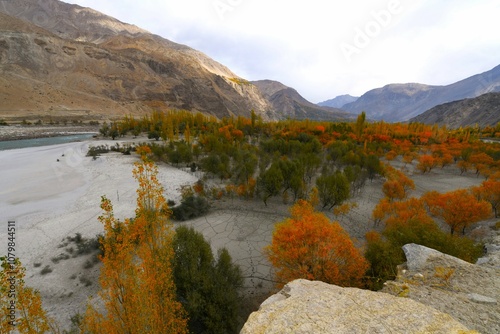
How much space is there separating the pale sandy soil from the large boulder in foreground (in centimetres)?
619

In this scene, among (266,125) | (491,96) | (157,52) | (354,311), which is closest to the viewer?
(354,311)

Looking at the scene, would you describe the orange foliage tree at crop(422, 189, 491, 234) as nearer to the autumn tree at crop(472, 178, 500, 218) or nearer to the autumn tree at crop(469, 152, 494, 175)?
the autumn tree at crop(472, 178, 500, 218)

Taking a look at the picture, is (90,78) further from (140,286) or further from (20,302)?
(140,286)

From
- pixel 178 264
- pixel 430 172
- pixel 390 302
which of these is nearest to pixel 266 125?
pixel 430 172

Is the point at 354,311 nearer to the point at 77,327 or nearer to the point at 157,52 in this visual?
the point at 77,327

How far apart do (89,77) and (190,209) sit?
310 feet

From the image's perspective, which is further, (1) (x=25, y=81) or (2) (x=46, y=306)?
(1) (x=25, y=81)

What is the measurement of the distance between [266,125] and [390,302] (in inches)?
1863

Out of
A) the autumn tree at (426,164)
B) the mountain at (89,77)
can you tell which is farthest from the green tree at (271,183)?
the mountain at (89,77)

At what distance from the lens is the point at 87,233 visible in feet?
42.2

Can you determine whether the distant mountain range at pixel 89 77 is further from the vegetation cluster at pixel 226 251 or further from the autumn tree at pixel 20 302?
the autumn tree at pixel 20 302

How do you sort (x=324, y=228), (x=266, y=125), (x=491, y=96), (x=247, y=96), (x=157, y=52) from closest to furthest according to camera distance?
(x=324, y=228), (x=266, y=125), (x=491, y=96), (x=157, y=52), (x=247, y=96)

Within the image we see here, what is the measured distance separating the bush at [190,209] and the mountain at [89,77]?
6654cm

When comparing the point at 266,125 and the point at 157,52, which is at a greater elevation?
the point at 157,52
